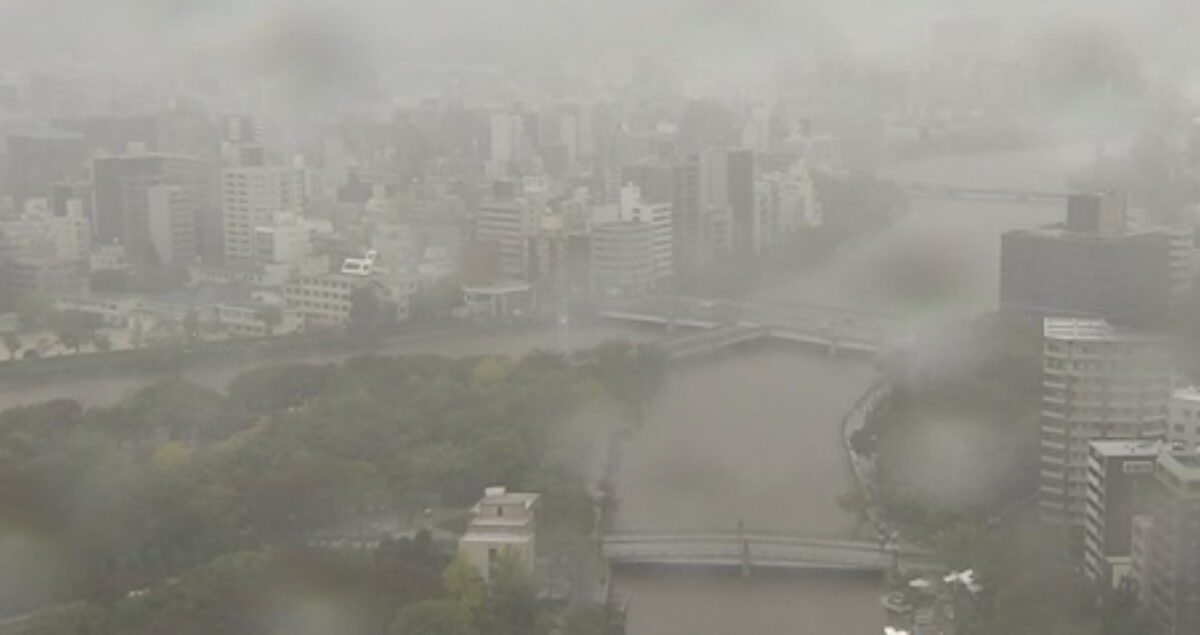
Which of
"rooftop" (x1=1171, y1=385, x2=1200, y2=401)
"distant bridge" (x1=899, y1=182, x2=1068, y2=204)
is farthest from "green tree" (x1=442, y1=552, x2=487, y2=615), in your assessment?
"distant bridge" (x1=899, y1=182, x2=1068, y2=204)

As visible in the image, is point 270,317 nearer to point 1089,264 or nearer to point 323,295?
point 323,295

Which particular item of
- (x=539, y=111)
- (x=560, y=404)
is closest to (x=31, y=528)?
(x=560, y=404)

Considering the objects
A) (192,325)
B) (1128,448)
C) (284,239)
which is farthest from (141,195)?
(1128,448)

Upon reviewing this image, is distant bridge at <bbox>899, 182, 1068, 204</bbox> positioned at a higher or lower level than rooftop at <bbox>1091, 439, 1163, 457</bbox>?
higher

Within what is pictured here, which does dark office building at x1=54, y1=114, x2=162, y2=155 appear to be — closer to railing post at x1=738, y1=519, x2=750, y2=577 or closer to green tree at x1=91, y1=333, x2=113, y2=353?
green tree at x1=91, y1=333, x2=113, y2=353

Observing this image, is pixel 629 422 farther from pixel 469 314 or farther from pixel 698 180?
pixel 698 180
